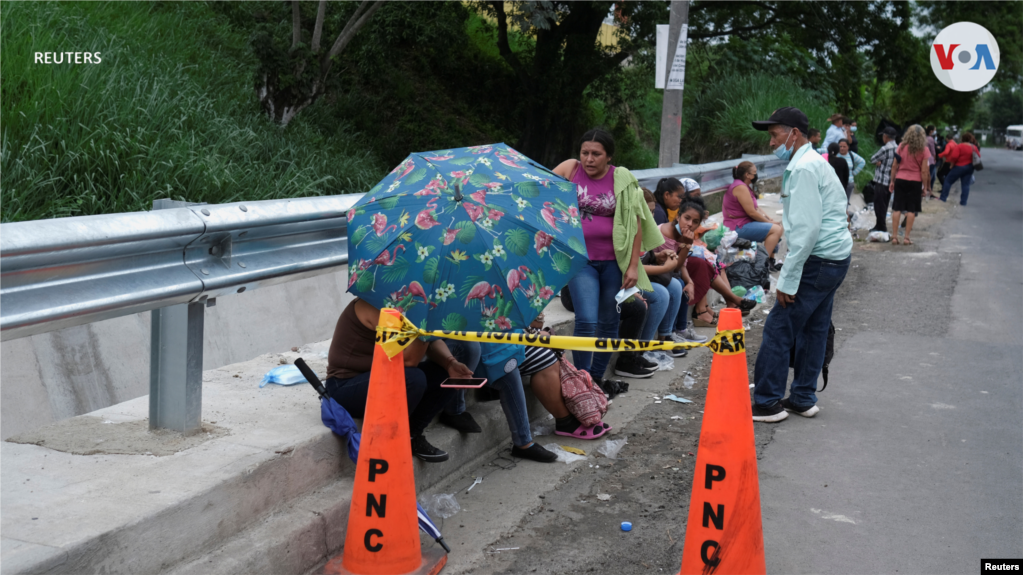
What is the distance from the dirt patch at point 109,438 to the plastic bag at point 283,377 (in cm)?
74

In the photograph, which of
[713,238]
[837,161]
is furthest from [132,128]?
[837,161]

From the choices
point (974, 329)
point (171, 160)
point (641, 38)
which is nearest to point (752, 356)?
point (974, 329)

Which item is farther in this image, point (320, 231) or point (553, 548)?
point (320, 231)

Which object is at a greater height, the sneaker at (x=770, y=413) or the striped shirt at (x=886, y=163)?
the striped shirt at (x=886, y=163)

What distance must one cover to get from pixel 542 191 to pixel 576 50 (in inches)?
478

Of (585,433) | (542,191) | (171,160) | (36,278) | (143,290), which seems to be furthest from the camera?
(171,160)

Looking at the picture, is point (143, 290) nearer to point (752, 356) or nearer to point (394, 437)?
point (394, 437)

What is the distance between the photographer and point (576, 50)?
1585 centimetres

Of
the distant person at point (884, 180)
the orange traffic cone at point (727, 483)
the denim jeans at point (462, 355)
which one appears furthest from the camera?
the distant person at point (884, 180)

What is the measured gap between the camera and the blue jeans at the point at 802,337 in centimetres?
566

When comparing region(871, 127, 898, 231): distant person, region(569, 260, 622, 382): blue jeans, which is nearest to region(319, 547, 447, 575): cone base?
region(569, 260, 622, 382): blue jeans

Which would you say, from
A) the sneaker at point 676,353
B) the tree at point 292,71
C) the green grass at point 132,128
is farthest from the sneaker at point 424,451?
the tree at point 292,71

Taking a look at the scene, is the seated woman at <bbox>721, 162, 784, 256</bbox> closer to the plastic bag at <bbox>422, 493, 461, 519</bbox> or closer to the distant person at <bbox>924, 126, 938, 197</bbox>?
the plastic bag at <bbox>422, 493, 461, 519</bbox>

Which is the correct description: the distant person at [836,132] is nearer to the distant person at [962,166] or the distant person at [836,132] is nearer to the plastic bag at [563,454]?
the distant person at [962,166]
